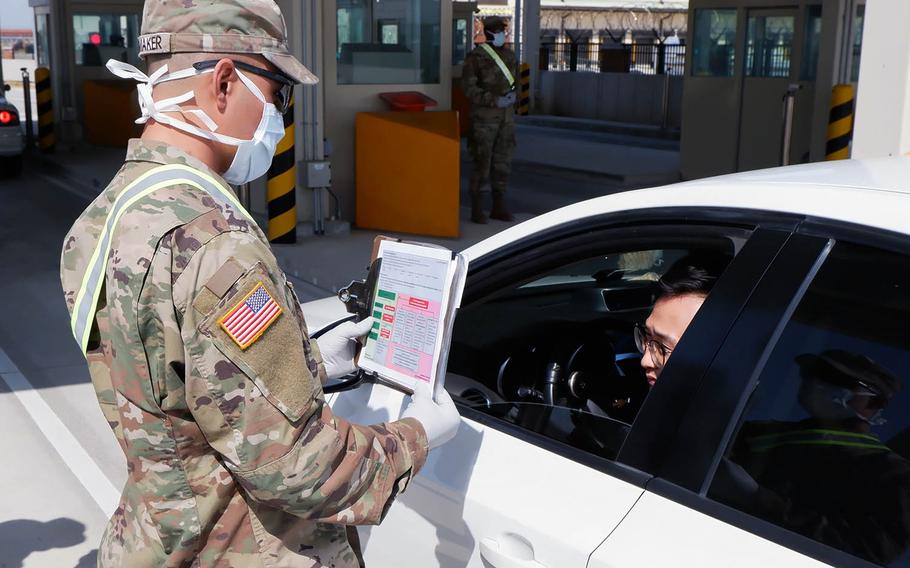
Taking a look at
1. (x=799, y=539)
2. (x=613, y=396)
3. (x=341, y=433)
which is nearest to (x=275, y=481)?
(x=341, y=433)

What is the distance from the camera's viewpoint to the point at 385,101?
1059cm

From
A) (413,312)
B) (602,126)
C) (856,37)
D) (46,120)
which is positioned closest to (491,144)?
(856,37)

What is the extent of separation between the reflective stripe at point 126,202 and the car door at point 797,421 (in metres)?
0.89

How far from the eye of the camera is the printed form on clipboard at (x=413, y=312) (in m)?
2.06

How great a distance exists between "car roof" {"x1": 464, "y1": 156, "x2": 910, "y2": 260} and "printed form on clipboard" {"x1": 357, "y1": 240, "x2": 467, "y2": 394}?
463 mm

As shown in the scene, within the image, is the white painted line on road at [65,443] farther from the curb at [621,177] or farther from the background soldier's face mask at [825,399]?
the curb at [621,177]

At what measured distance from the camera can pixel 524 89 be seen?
23.3m

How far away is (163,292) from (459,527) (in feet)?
2.84

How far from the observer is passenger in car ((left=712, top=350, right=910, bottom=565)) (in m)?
1.72

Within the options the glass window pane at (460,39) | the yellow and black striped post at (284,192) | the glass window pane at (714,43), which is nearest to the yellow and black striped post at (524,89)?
the glass window pane at (460,39)

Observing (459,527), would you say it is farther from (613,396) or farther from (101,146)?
(101,146)

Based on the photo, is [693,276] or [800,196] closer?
[800,196]

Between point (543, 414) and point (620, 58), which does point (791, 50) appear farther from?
point (620, 58)

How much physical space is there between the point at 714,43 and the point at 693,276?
11.2 meters
